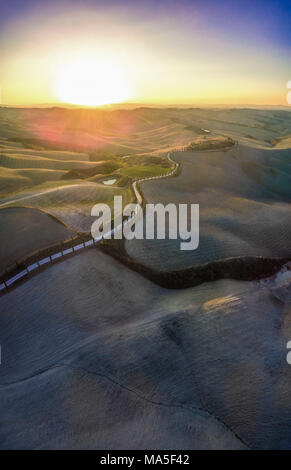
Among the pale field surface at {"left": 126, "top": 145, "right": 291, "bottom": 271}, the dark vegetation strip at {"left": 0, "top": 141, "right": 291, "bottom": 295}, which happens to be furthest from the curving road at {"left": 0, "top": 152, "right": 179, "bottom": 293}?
the pale field surface at {"left": 126, "top": 145, "right": 291, "bottom": 271}

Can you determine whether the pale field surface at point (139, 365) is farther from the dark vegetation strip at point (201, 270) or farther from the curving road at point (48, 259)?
the dark vegetation strip at point (201, 270)

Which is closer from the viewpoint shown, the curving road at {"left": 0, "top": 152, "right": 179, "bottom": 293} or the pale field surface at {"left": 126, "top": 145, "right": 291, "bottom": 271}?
the curving road at {"left": 0, "top": 152, "right": 179, "bottom": 293}

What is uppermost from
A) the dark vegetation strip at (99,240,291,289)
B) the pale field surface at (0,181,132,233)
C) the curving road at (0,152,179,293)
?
the pale field surface at (0,181,132,233)

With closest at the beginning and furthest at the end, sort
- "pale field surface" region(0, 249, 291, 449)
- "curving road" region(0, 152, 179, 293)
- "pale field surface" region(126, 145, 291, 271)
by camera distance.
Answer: "pale field surface" region(0, 249, 291, 449) → "curving road" region(0, 152, 179, 293) → "pale field surface" region(126, 145, 291, 271)

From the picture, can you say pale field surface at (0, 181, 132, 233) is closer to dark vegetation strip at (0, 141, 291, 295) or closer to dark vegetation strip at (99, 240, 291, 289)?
dark vegetation strip at (0, 141, 291, 295)

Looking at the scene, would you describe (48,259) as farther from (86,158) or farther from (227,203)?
(86,158)

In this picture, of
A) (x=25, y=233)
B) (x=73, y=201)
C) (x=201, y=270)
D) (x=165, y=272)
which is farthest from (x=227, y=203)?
(x=25, y=233)
